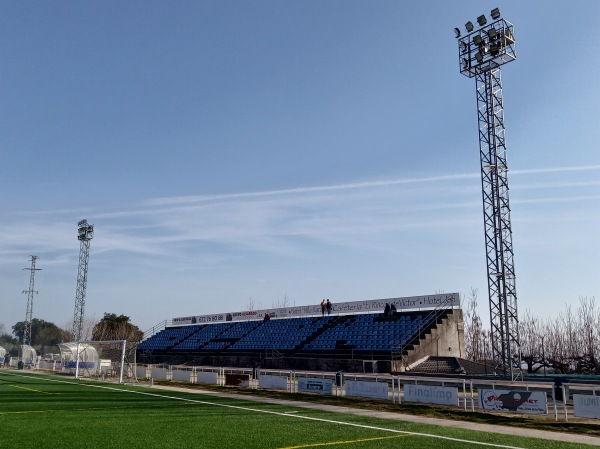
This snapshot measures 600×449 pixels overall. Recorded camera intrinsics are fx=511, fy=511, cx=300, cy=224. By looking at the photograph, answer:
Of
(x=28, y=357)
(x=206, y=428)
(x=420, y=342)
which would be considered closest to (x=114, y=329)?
(x=28, y=357)

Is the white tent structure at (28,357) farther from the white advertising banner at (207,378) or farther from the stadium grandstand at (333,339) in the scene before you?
the white advertising banner at (207,378)

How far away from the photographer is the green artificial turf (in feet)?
43.5

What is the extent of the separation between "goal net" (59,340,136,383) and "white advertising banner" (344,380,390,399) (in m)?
20.5

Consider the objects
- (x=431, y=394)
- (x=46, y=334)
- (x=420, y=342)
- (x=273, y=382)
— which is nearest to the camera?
(x=431, y=394)

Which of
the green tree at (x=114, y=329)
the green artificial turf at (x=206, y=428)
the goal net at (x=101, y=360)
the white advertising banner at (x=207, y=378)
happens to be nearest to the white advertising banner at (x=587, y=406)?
the green artificial turf at (x=206, y=428)

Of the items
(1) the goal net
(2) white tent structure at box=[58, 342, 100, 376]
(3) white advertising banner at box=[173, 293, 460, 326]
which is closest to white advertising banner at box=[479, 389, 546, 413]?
(3) white advertising banner at box=[173, 293, 460, 326]

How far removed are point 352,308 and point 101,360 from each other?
24.8 meters

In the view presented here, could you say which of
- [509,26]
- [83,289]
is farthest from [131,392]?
[83,289]

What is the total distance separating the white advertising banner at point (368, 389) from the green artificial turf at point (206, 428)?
17.1 ft

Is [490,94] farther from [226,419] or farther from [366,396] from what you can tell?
[226,419]

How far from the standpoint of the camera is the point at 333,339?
48594mm

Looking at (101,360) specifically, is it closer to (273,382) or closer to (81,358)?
(81,358)

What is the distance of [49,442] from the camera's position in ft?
41.9

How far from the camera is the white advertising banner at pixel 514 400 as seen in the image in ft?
64.8
